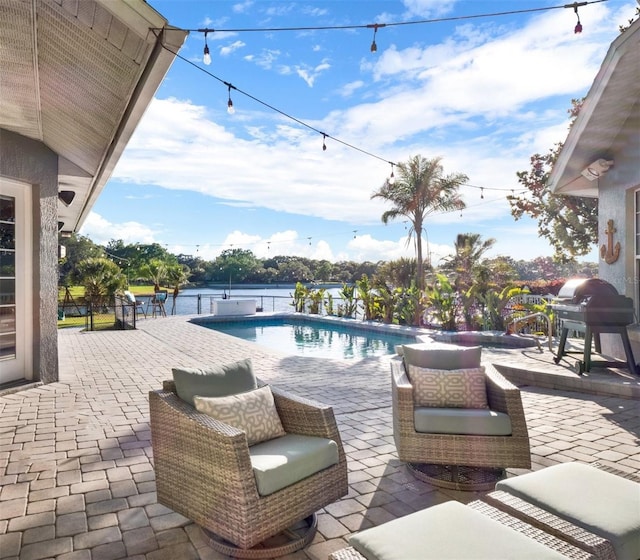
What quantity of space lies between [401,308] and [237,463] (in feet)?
35.2

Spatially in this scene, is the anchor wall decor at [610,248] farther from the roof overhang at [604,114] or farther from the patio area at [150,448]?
the patio area at [150,448]

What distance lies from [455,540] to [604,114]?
20.1 feet

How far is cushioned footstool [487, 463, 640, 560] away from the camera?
5.60 ft

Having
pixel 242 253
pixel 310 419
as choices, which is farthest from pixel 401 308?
pixel 242 253

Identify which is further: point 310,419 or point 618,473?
point 310,419

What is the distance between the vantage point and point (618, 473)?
2258 mm

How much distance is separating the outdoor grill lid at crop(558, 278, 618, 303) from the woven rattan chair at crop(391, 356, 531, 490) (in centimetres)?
330

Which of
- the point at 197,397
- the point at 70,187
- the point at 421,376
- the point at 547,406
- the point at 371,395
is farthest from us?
the point at 70,187

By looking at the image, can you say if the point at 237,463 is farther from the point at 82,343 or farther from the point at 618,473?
the point at 82,343

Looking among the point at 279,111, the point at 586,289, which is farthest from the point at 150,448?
the point at 586,289

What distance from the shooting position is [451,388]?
10.7 feet

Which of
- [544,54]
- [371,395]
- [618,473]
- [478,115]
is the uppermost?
[478,115]

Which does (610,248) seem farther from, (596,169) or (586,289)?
(586,289)

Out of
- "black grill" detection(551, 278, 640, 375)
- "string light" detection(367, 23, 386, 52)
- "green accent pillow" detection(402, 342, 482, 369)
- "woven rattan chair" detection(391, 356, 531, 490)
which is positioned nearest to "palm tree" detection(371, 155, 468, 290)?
"black grill" detection(551, 278, 640, 375)
